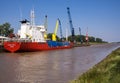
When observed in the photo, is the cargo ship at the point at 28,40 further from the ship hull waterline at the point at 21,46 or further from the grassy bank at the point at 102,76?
the grassy bank at the point at 102,76

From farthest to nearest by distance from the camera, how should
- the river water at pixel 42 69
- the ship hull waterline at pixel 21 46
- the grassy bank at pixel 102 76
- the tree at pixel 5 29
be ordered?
the tree at pixel 5 29
the ship hull waterline at pixel 21 46
the river water at pixel 42 69
the grassy bank at pixel 102 76

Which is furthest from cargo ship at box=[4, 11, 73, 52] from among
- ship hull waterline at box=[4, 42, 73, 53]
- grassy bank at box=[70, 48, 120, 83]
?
grassy bank at box=[70, 48, 120, 83]

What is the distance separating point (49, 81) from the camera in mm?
18016

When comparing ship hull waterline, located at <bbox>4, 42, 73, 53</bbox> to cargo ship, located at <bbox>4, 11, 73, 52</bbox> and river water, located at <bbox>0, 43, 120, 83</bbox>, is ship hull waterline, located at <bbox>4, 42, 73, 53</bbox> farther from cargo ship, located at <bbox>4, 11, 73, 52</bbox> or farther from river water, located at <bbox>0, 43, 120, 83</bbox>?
river water, located at <bbox>0, 43, 120, 83</bbox>

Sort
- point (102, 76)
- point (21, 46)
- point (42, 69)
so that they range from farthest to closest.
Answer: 1. point (21, 46)
2. point (42, 69)
3. point (102, 76)

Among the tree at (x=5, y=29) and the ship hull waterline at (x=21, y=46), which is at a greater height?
the tree at (x=5, y=29)

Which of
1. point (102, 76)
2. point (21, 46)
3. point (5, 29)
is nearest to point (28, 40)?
point (21, 46)

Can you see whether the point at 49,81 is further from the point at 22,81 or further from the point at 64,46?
the point at 64,46

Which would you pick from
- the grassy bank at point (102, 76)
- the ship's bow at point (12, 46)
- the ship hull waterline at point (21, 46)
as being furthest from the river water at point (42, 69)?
the ship hull waterline at point (21, 46)

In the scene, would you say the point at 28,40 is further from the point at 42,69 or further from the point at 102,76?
the point at 102,76

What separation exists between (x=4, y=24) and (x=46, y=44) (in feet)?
123

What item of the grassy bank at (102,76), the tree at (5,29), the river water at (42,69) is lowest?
the river water at (42,69)

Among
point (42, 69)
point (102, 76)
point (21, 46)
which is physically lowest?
point (42, 69)

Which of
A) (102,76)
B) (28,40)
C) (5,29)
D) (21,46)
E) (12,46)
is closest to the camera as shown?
(102,76)
